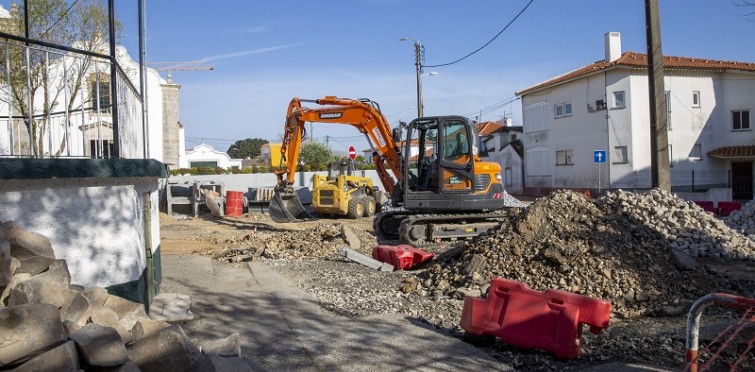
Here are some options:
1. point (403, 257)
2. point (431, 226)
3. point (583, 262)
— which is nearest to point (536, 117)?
point (431, 226)

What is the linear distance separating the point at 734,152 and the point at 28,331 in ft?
113

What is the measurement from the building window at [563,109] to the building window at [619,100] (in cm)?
316

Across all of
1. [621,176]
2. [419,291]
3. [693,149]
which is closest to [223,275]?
[419,291]

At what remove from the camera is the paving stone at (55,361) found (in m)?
3.30

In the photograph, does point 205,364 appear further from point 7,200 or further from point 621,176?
point 621,176

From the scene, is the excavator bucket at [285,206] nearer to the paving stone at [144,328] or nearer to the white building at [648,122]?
the paving stone at [144,328]

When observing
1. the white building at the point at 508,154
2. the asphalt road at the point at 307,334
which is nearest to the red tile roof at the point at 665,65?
the white building at the point at 508,154

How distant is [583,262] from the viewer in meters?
8.70

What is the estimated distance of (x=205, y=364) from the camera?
13.1ft

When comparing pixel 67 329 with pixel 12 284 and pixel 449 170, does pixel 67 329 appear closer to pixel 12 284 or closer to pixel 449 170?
pixel 12 284

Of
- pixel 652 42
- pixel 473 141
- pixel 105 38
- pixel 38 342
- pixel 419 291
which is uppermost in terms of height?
pixel 105 38

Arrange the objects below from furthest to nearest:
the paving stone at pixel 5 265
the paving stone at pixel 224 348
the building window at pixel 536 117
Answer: the building window at pixel 536 117 < the paving stone at pixel 224 348 < the paving stone at pixel 5 265

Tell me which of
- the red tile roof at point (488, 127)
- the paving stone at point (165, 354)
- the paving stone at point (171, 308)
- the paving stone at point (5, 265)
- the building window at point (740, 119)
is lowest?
the paving stone at point (171, 308)

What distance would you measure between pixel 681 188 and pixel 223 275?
1070 inches
